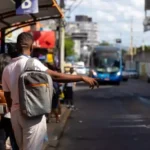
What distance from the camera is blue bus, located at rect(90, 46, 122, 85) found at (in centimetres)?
4975

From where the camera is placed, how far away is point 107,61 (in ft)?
164

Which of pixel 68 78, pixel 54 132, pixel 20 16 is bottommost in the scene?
pixel 54 132

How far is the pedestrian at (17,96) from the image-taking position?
5961 millimetres

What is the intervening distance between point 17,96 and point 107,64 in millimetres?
44118

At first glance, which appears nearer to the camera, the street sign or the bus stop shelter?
the street sign

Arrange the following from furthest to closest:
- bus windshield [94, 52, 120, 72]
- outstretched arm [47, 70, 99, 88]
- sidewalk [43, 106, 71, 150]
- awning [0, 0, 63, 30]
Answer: bus windshield [94, 52, 120, 72] < awning [0, 0, 63, 30] < sidewalk [43, 106, 71, 150] < outstretched arm [47, 70, 99, 88]

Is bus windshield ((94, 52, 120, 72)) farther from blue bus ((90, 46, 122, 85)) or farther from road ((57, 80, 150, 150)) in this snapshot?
road ((57, 80, 150, 150))

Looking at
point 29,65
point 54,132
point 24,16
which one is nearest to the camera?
point 29,65

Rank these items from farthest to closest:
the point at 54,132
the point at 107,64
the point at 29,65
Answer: the point at 107,64 → the point at 54,132 → the point at 29,65

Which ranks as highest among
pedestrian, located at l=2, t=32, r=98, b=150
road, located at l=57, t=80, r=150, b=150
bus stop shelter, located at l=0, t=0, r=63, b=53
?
bus stop shelter, located at l=0, t=0, r=63, b=53

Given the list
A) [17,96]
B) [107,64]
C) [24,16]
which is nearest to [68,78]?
[17,96]

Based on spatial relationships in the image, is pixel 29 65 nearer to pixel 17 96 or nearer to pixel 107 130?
pixel 17 96

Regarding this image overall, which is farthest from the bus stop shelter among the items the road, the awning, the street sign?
the road

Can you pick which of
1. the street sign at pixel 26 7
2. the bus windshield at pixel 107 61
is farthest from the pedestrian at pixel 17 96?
the bus windshield at pixel 107 61
